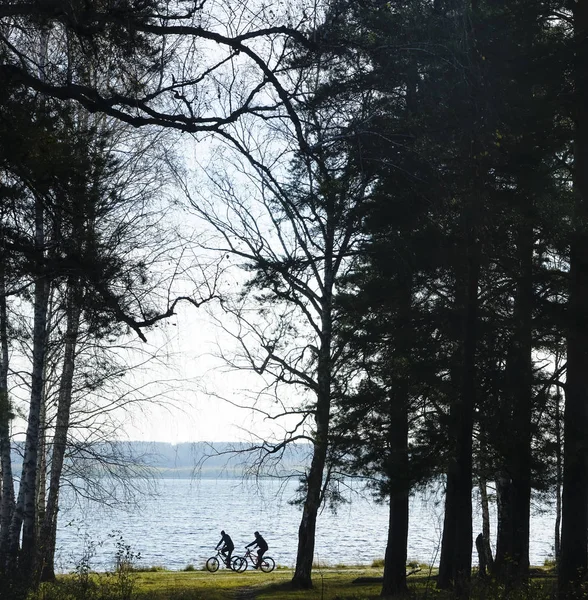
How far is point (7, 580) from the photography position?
8.61 metres

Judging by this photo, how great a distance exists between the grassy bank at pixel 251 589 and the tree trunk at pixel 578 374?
80 cm

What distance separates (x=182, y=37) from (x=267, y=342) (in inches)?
422

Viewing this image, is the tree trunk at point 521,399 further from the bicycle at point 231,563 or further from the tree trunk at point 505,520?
the bicycle at point 231,563

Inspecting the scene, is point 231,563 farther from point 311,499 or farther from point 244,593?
point 311,499

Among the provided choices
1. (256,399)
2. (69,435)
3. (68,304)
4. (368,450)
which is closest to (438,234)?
(368,450)

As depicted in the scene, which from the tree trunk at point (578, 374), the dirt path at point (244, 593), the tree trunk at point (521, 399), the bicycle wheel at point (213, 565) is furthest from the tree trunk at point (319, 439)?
the bicycle wheel at point (213, 565)

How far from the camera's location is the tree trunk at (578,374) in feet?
39.5

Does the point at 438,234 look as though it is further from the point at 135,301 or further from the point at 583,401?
the point at 135,301

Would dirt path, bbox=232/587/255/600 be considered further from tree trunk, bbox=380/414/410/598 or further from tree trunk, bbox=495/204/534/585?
tree trunk, bbox=495/204/534/585

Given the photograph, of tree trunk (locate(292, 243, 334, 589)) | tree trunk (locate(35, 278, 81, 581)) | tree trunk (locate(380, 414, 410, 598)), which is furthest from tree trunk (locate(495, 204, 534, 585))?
tree trunk (locate(35, 278, 81, 581))

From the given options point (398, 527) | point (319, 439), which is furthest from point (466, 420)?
point (319, 439)

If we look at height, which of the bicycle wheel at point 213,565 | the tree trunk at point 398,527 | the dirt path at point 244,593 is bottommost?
the bicycle wheel at point 213,565

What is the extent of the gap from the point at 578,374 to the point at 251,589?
9.26m

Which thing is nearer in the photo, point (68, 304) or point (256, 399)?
point (68, 304)
